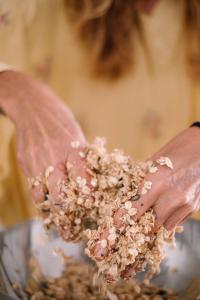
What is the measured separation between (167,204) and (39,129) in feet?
0.73

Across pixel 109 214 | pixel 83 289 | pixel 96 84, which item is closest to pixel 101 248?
pixel 109 214

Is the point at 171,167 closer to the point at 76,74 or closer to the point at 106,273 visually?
the point at 106,273

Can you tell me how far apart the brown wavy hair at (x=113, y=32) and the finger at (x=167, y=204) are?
48 centimetres

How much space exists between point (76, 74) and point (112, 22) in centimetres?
13

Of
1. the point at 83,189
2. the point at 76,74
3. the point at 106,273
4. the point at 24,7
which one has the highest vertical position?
the point at 24,7

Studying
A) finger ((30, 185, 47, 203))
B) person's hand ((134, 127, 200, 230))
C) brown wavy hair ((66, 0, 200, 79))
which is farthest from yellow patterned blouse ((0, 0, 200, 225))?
person's hand ((134, 127, 200, 230))

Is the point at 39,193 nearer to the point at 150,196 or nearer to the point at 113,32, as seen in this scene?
the point at 150,196

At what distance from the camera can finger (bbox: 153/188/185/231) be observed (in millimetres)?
536

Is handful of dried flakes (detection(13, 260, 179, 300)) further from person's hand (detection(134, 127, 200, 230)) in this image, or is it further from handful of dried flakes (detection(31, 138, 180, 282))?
person's hand (detection(134, 127, 200, 230))

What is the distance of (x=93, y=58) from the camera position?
39.4 inches

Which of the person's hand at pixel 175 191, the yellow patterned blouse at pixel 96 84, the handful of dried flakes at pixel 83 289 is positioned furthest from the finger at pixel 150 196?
the yellow patterned blouse at pixel 96 84

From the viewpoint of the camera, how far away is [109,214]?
56 cm

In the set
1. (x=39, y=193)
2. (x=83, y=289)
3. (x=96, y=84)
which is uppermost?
(x=96, y=84)

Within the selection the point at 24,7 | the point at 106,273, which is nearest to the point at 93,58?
the point at 24,7
